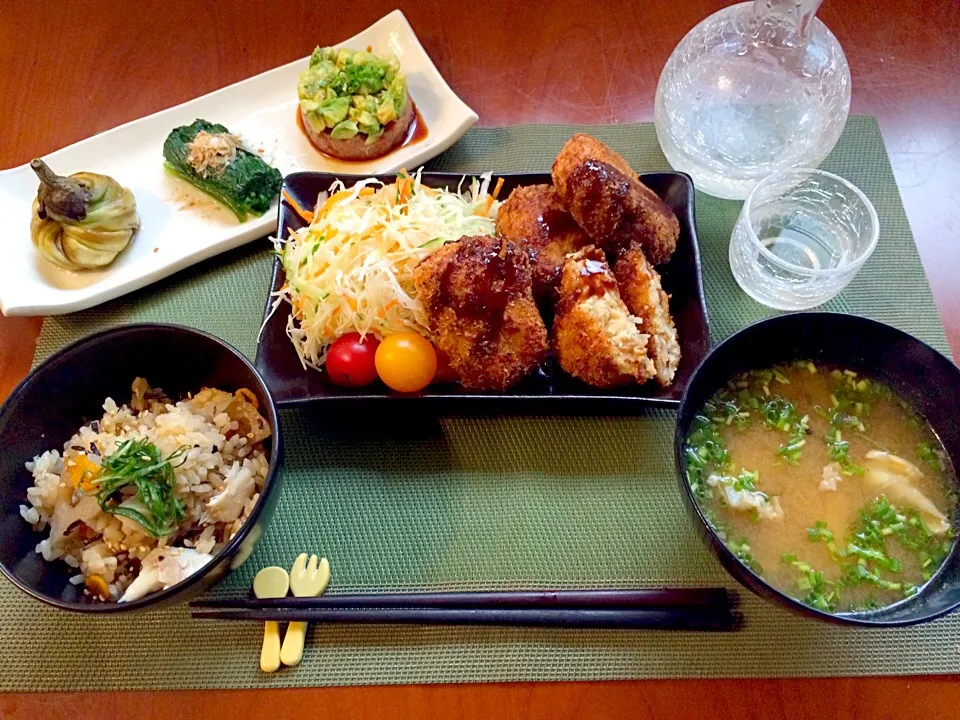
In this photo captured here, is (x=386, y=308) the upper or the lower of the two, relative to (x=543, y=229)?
lower

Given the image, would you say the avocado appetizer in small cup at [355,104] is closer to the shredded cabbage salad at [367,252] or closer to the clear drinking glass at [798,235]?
the shredded cabbage salad at [367,252]

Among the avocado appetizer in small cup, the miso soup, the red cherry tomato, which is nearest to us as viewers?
the miso soup

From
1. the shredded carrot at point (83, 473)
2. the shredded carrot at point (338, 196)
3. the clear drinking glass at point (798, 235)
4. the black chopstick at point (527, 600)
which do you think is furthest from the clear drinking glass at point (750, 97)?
the shredded carrot at point (83, 473)

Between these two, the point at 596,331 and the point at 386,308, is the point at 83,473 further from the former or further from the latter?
the point at 596,331

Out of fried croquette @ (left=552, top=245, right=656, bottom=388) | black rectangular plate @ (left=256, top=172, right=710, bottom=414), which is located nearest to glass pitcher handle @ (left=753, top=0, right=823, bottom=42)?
black rectangular plate @ (left=256, top=172, right=710, bottom=414)

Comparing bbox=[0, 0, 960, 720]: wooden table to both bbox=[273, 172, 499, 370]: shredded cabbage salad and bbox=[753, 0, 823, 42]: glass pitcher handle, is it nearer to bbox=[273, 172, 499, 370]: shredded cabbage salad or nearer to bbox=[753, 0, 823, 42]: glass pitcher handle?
bbox=[753, 0, 823, 42]: glass pitcher handle

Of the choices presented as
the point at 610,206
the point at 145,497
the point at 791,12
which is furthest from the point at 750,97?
the point at 145,497
